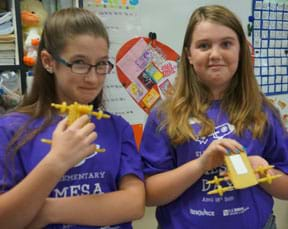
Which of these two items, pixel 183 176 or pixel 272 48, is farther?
pixel 272 48

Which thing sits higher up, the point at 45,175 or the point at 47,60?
the point at 47,60

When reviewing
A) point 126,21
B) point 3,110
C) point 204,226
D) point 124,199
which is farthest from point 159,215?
point 126,21

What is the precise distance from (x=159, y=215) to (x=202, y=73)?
0.49 m

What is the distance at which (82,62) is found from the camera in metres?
0.93

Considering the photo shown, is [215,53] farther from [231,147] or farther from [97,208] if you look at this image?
[97,208]

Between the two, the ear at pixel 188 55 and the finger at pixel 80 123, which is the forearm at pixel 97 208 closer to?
the finger at pixel 80 123

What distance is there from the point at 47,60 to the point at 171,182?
0.50 meters

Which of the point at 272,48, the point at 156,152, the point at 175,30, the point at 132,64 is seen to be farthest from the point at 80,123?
the point at 272,48

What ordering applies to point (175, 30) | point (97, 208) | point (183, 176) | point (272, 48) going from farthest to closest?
point (272, 48) < point (175, 30) < point (183, 176) < point (97, 208)

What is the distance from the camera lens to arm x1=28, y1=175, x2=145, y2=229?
2.81 feet

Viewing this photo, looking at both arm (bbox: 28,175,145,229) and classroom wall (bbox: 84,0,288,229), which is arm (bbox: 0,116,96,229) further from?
A: classroom wall (bbox: 84,0,288,229)

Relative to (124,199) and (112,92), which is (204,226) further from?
(112,92)

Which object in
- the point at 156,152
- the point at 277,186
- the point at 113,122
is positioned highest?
the point at 113,122

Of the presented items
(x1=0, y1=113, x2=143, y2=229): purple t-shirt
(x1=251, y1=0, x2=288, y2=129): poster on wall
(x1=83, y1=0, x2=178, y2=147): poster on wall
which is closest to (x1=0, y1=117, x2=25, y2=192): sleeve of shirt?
(x1=0, y1=113, x2=143, y2=229): purple t-shirt
